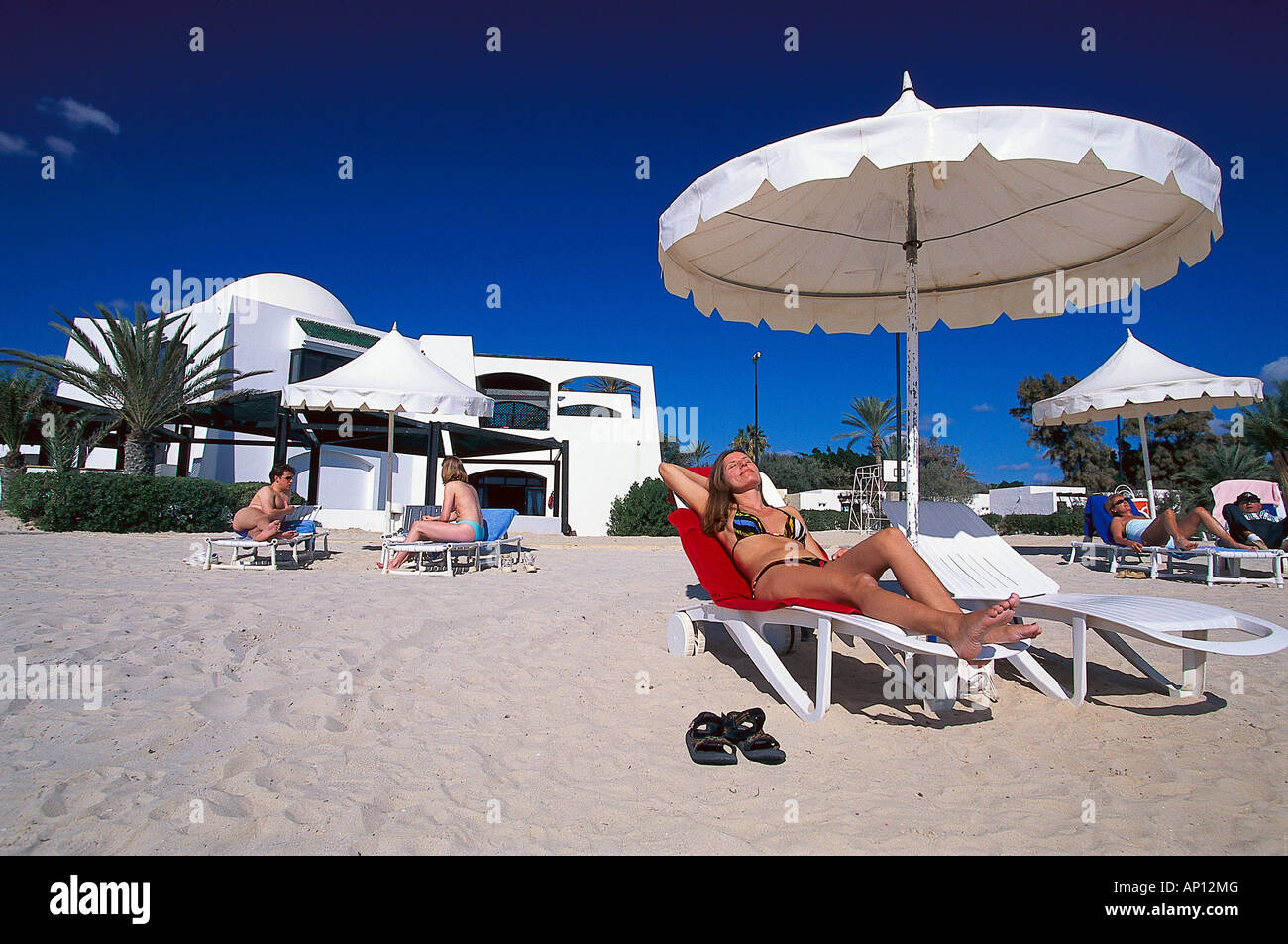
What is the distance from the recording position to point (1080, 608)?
271 centimetres

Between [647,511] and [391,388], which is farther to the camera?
[647,511]

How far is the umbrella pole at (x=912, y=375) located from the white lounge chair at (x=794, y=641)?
77cm

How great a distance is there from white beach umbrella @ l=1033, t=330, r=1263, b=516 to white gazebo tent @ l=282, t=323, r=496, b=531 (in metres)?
7.85

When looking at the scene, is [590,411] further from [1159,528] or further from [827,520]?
[1159,528]

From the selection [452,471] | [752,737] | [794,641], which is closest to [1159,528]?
[794,641]

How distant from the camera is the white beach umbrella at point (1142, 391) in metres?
8.46

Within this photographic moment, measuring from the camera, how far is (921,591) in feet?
8.16

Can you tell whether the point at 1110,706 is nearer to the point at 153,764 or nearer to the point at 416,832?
the point at 416,832

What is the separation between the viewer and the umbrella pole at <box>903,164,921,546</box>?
341cm

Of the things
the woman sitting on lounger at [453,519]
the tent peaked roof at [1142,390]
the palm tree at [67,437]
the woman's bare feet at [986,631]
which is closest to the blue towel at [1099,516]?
the tent peaked roof at [1142,390]

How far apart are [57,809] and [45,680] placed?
3.64 ft

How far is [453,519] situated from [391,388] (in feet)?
6.91

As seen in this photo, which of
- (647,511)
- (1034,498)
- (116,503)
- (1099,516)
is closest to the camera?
(1099,516)
